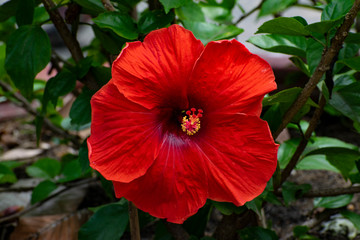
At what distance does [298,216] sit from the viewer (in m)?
1.59

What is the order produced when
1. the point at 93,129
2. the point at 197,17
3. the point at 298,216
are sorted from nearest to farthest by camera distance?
the point at 93,129
the point at 197,17
the point at 298,216

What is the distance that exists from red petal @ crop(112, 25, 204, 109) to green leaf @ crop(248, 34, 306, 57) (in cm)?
23

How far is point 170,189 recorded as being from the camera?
777 millimetres

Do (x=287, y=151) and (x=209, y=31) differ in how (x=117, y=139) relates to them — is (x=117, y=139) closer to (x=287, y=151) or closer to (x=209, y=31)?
(x=209, y=31)

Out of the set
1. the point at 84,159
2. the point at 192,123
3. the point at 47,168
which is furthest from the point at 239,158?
the point at 47,168

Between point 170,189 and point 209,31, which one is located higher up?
point 209,31

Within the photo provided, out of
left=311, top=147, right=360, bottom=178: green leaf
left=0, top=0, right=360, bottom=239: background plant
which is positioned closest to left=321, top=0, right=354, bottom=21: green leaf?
left=0, top=0, right=360, bottom=239: background plant

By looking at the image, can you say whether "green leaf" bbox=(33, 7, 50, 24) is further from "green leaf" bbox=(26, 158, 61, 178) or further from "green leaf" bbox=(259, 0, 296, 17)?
"green leaf" bbox=(259, 0, 296, 17)

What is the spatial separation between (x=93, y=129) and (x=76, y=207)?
1.02 metres

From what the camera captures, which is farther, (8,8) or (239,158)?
(8,8)

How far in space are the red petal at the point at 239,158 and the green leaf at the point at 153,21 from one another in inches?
11.8

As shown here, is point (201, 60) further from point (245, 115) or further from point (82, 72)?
point (82, 72)

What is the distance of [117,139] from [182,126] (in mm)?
155

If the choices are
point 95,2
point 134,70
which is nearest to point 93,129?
point 134,70
